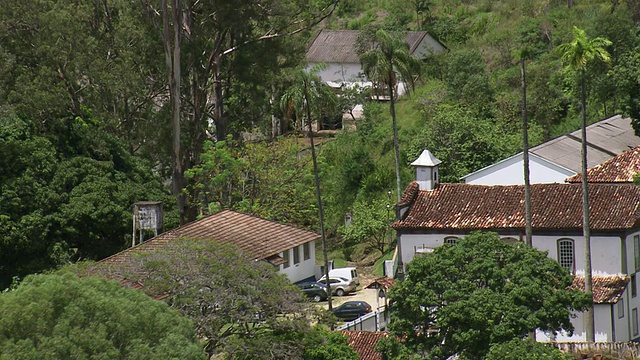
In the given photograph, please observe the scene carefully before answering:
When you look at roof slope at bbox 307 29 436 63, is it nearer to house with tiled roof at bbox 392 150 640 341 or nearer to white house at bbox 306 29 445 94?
white house at bbox 306 29 445 94

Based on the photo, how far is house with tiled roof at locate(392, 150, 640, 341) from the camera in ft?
139

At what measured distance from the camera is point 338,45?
7581cm

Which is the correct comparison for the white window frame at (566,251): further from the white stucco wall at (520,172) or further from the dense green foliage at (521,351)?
the dense green foliage at (521,351)

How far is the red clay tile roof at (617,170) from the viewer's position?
47.8 metres

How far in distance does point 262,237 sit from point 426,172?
6.85m

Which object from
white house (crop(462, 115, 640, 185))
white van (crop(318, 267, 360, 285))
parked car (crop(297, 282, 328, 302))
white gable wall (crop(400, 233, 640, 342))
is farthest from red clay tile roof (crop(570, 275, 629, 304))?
white van (crop(318, 267, 360, 285))

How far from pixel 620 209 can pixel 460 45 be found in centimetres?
3302

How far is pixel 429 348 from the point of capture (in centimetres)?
3388

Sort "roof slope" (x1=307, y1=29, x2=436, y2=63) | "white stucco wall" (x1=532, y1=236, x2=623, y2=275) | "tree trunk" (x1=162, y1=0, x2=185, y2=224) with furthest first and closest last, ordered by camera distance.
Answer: "roof slope" (x1=307, y1=29, x2=436, y2=63)
"tree trunk" (x1=162, y1=0, x2=185, y2=224)
"white stucco wall" (x1=532, y1=236, x2=623, y2=275)

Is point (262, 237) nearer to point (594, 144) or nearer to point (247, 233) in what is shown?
point (247, 233)

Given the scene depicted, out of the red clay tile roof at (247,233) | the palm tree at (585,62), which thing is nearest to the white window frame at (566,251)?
the palm tree at (585,62)

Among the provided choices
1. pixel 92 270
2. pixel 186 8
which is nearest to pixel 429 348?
pixel 92 270

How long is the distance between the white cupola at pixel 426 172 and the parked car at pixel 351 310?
5063mm

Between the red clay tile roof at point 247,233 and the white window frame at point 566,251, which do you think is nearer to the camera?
the white window frame at point 566,251
